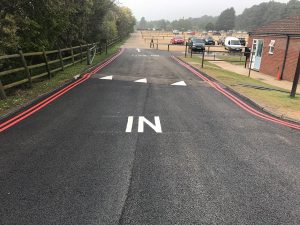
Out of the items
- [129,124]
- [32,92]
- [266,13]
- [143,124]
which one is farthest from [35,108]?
[266,13]

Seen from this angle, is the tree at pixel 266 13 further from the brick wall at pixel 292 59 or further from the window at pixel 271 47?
the brick wall at pixel 292 59

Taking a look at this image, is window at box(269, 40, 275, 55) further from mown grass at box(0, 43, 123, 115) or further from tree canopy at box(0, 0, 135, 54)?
mown grass at box(0, 43, 123, 115)

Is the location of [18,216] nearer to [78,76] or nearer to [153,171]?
[153,171]

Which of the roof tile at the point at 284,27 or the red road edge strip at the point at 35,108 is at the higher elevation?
the roof tile at the point at 284,27

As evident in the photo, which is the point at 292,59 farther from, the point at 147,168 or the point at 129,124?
the point at 147,168

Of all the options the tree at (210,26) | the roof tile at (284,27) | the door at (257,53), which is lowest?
the tree at (210,26)

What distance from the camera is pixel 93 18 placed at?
93.4 ft

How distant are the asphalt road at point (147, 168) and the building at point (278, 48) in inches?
592

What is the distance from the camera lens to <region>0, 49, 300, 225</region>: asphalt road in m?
4.49

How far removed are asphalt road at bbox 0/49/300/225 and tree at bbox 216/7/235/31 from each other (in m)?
172

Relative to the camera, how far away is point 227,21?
17012 cm

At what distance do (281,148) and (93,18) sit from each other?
2490 cm

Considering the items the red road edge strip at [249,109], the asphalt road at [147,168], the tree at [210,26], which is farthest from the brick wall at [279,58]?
the tree at [210,26]

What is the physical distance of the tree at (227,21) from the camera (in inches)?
6698
